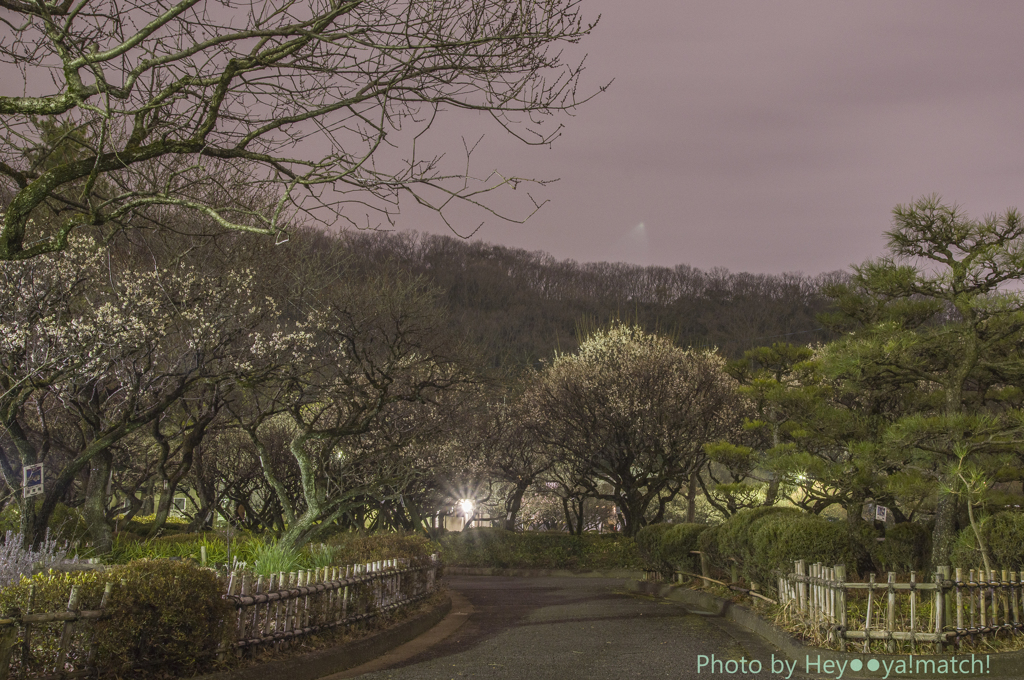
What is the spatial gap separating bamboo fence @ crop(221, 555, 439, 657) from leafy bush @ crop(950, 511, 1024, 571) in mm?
7374

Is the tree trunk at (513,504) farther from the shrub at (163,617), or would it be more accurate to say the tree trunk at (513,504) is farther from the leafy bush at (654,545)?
the shrub at (163,617)

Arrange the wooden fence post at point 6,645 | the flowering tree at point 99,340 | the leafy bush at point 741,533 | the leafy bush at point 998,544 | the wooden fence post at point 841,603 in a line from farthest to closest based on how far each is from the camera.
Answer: the leafy bush at point 741,533
the flowering tree at point 99,340
the leafy bush at point 998,544
the wooden fence post at point 841,603
the wooden fence post at point 6,645

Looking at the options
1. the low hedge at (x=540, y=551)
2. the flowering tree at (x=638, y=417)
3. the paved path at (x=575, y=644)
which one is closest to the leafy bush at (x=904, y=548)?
the paved path at (x=575, y=644)

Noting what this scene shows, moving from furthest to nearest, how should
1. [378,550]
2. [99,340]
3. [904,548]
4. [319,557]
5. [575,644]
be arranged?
[904,548]
[99,340]
[378,550]
[319,557]
[575,644]

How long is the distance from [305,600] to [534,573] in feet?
65.0

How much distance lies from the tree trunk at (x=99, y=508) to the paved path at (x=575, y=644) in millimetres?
5982

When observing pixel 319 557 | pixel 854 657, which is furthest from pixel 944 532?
pixel 319 557

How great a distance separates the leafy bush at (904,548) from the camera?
45.7 feet

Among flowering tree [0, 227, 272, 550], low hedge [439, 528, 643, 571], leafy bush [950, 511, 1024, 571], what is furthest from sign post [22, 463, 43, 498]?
low hedge [439, 528, 643, 571]

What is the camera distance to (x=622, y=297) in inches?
2502

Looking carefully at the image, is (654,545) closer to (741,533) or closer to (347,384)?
(741,533)

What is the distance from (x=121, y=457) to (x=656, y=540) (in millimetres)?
14830

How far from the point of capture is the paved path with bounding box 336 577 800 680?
795 centimetres

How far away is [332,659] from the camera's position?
26.3 ft
